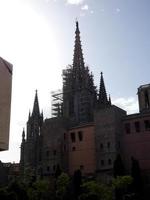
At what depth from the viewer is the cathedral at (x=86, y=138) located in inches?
2096

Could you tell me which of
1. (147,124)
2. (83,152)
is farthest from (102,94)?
(147,124)

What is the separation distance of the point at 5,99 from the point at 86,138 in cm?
3339

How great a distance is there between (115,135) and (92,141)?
14.8ft

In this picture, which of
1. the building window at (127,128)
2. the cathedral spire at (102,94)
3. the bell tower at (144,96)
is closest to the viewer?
the building window at (127,128)

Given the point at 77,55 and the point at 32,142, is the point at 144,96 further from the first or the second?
the point at 77,55

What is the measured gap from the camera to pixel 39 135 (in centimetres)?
6944

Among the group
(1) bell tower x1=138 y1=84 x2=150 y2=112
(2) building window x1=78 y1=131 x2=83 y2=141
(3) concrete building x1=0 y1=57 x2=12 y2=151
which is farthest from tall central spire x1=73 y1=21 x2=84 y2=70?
(3) concrete building x1=0 y1=57 x2=12 y2=151

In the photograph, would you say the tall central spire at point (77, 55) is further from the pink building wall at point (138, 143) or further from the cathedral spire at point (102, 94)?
the pink building wall at point (138, 143)

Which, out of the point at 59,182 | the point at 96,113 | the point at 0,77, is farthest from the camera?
the point at 96,113

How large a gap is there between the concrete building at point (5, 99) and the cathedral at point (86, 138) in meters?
29.7

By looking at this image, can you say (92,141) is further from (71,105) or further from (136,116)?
(71,105)

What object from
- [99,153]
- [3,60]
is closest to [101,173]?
[99,153]

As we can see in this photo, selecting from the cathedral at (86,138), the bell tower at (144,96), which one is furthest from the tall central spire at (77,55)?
the bell tower at (144,96)

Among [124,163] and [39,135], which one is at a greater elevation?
[39,135]
